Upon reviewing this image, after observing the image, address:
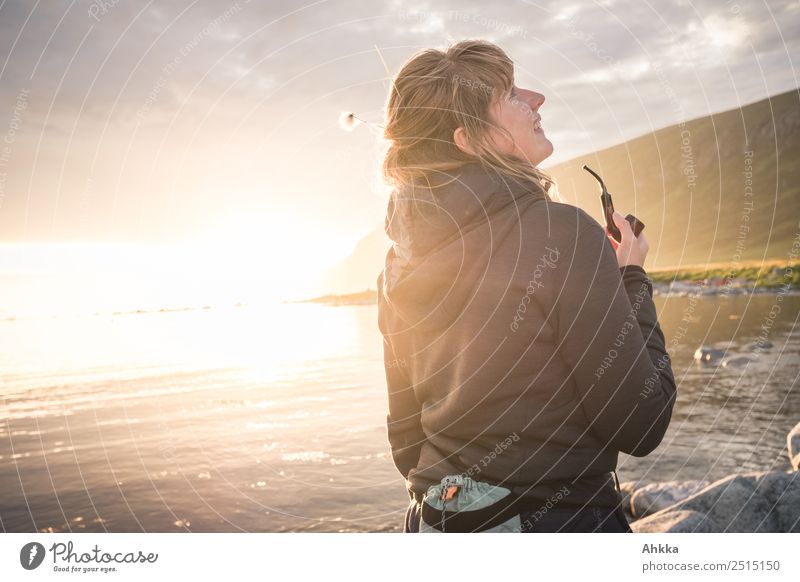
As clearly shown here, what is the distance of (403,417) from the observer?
2695 millimetres

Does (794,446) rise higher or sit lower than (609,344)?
lower

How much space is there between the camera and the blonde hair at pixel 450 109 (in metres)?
2.32

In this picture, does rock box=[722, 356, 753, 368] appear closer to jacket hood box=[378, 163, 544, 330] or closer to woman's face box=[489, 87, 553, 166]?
woman's face box=[489, 87, 553, 166]

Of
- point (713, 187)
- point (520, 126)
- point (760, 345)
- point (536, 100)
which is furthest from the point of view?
point (713, 187)

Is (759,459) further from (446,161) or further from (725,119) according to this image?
(725,119)

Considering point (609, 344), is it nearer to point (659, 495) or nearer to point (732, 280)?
point (659, 495)

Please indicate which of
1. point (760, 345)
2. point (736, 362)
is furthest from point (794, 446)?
point (760, 345)

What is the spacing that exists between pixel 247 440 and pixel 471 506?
1202 centimetres

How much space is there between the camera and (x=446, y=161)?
2344 millimetres

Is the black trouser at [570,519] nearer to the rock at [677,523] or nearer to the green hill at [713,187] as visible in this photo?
the rock at [677,523]

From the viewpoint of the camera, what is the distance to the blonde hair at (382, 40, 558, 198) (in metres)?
2.32

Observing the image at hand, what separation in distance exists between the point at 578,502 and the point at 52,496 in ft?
33.4
